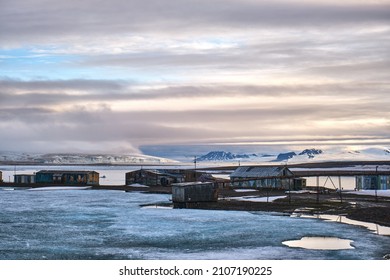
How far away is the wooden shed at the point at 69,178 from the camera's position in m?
104

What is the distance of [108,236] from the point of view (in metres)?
35.2

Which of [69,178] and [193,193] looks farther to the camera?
[69,178]

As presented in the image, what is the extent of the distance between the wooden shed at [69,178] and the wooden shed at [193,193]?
150ft

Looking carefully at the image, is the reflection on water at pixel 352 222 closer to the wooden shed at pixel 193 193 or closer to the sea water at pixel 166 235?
the sea water at pixel 166 235

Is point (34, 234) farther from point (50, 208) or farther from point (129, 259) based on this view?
point (50, 208)

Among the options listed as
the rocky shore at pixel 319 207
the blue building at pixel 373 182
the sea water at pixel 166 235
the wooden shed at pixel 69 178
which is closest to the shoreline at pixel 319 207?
the rocky shore at pixel 319 207

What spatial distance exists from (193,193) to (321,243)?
2709 centimetres

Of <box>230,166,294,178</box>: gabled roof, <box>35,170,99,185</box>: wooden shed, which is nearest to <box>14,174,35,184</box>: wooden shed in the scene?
<box>35,170,99,185</box>: wooden shed

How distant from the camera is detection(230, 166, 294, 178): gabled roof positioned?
282 ft

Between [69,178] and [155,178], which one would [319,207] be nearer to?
[155,178]

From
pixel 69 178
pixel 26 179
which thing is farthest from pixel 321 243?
pixel 26 179

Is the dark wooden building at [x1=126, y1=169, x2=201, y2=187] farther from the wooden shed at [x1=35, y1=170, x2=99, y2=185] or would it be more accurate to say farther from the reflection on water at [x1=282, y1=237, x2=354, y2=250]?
the reflection on water at [x1=282, y1=237, x2=354, y2=250]

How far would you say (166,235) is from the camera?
35531mm
